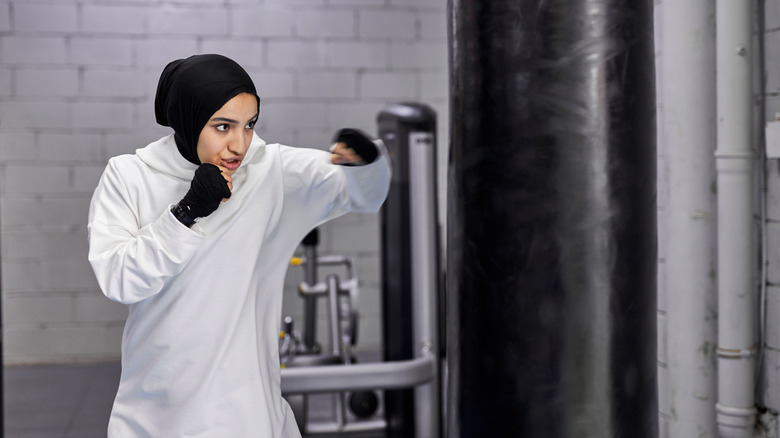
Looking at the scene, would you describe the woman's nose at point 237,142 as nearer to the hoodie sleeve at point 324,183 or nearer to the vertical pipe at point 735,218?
the hoodie sleeve at point 324,183

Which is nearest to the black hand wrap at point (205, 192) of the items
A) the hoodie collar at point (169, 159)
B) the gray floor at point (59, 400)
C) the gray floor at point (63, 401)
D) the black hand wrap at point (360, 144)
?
the hoodie collar at point (169, 159)

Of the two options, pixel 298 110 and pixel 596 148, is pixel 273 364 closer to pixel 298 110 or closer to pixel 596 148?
pixel 596 148

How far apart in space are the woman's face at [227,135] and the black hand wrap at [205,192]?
53 millimetres

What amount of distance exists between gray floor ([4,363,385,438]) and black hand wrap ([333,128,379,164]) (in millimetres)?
2049

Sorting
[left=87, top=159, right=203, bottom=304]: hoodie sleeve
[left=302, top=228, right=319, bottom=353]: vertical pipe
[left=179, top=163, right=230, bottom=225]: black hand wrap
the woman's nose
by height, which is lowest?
[left=302, top=228, right=319, bottom=353]: vertical pipe

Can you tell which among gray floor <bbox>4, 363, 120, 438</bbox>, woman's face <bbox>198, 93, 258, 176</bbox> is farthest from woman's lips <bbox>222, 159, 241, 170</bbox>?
gray floor <bbox>4, 363, 120, 438</bbox>

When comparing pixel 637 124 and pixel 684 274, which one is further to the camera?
pixel 684 274

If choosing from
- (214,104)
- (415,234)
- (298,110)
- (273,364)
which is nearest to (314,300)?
(415,234)

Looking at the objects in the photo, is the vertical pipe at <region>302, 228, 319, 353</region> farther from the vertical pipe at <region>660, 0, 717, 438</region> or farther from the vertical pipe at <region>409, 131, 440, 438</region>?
the vertical pipe at <region>660, 0, 717, 438</region>

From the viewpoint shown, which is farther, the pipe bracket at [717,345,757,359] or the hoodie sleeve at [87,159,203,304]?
the pipe bracket at [717,345,757,359]

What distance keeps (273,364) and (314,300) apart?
2.03 metres

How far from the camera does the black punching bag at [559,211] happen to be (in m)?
0.96

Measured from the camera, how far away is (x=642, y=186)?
1009mm

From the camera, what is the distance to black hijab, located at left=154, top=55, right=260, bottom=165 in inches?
39.2
